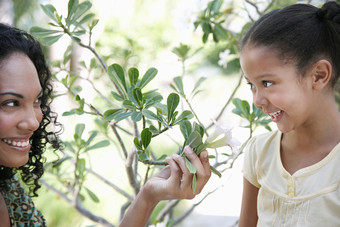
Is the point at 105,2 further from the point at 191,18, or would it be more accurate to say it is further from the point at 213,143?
the point at 213,143

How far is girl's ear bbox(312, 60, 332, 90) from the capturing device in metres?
1.25

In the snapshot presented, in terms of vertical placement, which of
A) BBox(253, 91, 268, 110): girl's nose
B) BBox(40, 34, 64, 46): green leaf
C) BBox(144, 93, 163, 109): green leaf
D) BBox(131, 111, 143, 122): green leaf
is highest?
BBox(253, 91, 268, 110): girl's nose

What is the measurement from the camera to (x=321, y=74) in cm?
126

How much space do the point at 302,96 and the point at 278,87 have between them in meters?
0.08

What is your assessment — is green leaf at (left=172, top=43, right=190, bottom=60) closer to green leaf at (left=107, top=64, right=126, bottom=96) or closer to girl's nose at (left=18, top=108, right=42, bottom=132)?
green leaf at (left=107, top=64, right=126, bottom=96)

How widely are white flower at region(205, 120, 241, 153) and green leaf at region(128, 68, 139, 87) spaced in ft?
1.02

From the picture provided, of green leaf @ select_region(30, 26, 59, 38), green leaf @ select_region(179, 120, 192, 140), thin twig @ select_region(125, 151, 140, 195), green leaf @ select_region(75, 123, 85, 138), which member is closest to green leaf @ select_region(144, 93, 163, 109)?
green leaf @ select_region(179, 120, 192, 140)

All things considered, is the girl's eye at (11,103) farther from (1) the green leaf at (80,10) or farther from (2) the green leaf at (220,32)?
(2) the green leaf at (220,32)

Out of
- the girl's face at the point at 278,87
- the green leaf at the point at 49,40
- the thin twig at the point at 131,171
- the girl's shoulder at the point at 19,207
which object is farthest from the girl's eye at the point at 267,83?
the girl's shoulder at the point at 19,207

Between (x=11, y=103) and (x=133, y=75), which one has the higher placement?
(x=133, y=75)

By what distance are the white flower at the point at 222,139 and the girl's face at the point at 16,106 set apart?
1.69 ft

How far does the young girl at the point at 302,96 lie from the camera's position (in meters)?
1.23

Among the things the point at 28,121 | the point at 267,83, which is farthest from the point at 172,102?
the point at 28,121

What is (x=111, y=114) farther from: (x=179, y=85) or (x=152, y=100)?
(x=179, y=85)
